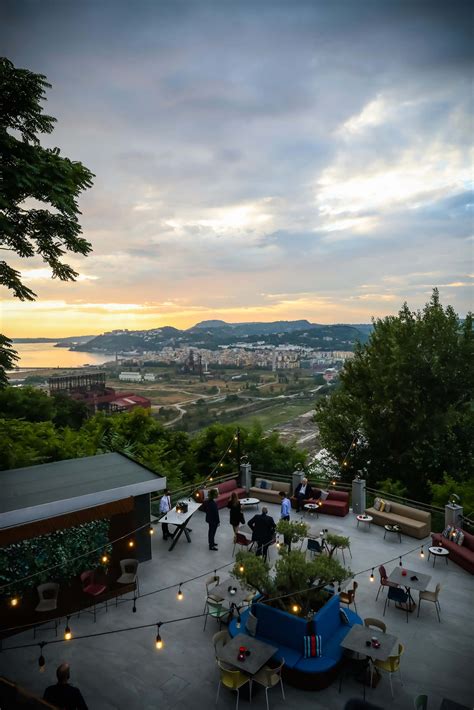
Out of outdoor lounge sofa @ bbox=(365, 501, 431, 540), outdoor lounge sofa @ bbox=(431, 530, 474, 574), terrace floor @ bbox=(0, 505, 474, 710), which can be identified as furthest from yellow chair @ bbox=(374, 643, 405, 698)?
outdoor lounge sofa @ bbox=(365, 501, 431, 540)

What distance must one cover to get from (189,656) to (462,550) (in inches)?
329

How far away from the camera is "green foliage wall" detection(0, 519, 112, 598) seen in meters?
8.70

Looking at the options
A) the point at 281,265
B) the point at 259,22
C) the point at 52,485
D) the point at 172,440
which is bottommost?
the point at 172,440

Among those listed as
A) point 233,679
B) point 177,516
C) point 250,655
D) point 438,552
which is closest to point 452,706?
point 250,655

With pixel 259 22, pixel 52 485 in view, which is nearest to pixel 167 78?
pixel 259 22

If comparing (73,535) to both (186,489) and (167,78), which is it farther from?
(167,78)

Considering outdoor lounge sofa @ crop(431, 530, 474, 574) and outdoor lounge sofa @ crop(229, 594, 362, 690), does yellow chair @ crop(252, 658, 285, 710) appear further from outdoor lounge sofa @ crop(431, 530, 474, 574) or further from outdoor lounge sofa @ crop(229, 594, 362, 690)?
outdoor lounge sofa @ crop(431, 530, 474, 574)

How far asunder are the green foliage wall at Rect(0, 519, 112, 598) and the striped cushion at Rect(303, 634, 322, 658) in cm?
530

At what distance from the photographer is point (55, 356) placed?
77.2 m

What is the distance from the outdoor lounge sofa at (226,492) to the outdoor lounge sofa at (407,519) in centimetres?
531

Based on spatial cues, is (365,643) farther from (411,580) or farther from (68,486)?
(68,486)

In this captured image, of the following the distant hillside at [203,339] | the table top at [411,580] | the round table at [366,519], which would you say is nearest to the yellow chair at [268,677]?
the table top at [411,580]

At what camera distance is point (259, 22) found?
18719 mm

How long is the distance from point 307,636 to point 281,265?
4755 centimetres
